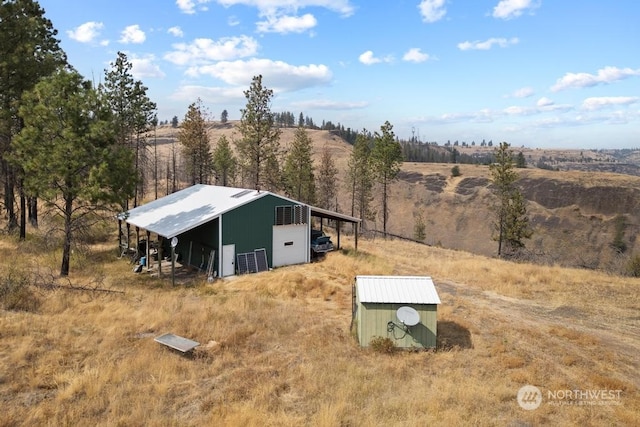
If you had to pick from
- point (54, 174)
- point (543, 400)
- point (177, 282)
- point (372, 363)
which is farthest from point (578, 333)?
point (54, 174)

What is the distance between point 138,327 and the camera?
43.2 feet

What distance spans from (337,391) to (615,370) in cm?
880

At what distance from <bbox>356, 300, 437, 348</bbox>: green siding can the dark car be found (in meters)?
14.8

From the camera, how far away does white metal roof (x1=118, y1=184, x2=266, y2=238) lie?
22281mm

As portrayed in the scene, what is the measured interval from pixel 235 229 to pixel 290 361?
12876 mm

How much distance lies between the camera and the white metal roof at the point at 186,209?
22281 mm

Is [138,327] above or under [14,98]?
under

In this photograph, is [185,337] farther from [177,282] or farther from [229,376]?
[177,282]

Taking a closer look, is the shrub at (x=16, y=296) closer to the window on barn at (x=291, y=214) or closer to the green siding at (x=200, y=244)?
the green siding at (x=200, y=244)

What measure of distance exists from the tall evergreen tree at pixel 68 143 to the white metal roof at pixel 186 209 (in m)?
3.13

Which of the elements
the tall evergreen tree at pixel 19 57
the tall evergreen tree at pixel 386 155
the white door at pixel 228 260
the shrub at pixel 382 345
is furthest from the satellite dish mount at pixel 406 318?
the tall evergreen tree at pixel 386 155

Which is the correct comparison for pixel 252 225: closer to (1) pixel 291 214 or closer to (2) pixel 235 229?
(2) pixel 235 229

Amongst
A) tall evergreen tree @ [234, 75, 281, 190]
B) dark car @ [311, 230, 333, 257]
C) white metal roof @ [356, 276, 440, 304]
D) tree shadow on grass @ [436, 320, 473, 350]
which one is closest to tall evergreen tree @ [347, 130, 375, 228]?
tall evergreen tree @ [234, 75, 281, 190]

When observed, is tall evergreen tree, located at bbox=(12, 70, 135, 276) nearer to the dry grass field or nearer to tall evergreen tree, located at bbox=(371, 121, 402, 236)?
the dry grass field
